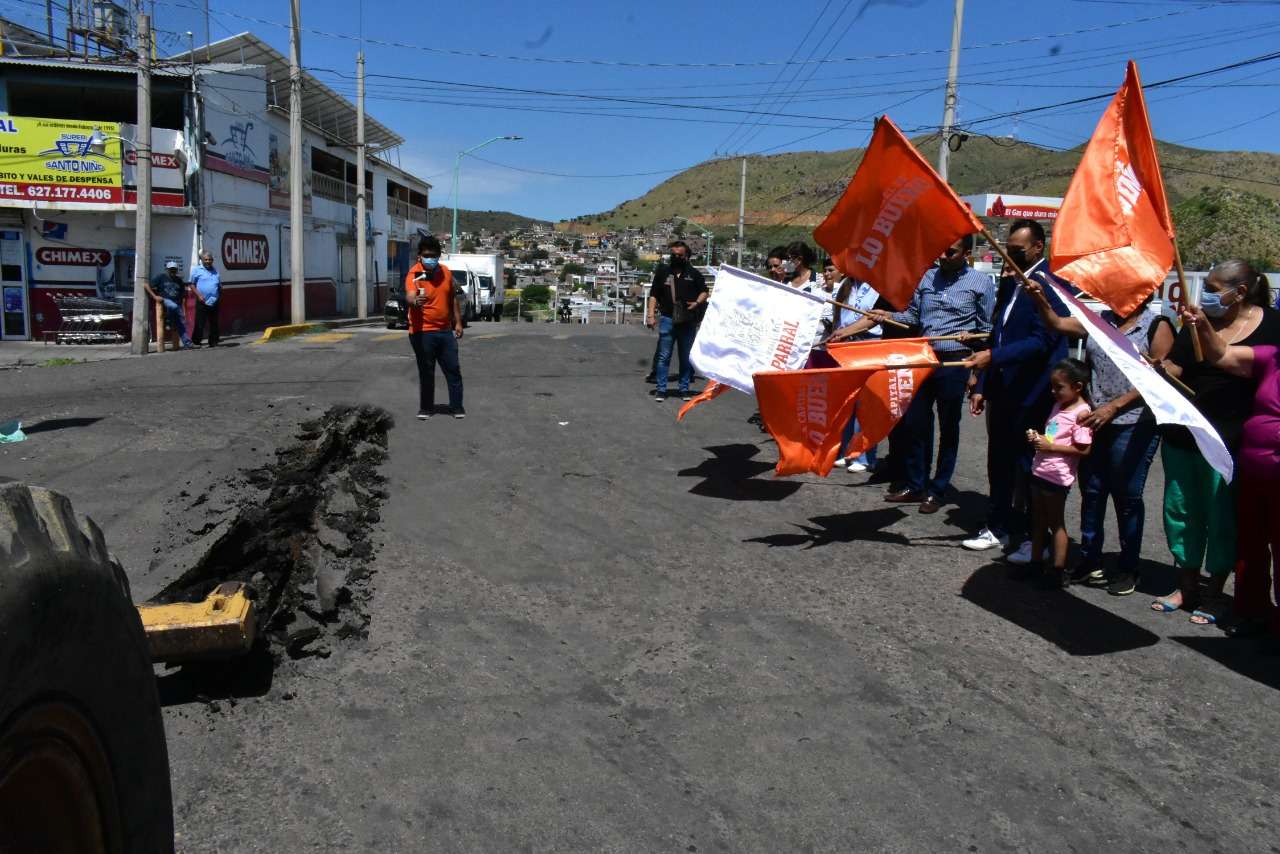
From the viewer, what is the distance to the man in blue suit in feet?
19.5

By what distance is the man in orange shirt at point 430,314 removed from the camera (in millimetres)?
9859

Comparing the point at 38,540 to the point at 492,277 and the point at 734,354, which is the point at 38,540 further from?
the point at 492,277

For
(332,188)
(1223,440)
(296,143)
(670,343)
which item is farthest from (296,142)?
(1223,440)

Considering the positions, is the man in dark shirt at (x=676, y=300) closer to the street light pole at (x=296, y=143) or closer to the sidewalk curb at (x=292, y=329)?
the sidewalk curb at (x=292, y=329)

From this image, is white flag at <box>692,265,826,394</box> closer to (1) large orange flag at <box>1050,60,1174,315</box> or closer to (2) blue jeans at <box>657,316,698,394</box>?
(1) large orange flag at <box>1050,60,1174,315</box>

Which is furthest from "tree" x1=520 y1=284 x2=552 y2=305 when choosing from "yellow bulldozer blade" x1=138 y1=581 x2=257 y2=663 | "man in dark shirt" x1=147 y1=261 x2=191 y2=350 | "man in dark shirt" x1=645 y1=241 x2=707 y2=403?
"yellow bulldozer blade" x1=138 y1=581 x2=257 y2=663

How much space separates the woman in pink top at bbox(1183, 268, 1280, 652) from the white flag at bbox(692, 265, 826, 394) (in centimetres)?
304

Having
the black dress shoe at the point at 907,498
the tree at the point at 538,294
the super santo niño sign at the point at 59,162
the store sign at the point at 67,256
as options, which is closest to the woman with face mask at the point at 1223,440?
the black dress shoe at the point at 907,498

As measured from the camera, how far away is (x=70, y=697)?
171cm

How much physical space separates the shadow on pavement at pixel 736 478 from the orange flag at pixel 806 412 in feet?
3.17

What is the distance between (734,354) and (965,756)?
4461 millimetres

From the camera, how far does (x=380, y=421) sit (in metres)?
9.63

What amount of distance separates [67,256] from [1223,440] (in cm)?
2444

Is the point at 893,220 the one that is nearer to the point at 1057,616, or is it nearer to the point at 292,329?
the point at 1057,616
